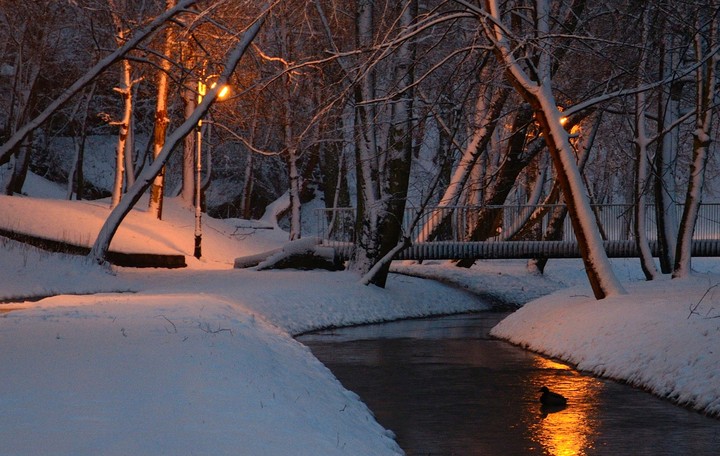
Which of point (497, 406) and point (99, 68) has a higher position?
point (99, 68)

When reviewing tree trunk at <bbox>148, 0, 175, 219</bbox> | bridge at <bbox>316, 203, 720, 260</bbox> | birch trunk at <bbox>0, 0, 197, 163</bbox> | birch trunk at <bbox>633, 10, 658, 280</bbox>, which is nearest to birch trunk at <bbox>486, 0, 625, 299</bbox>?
birch trunk at <bbox>633, 10, 658, 280</bbox>

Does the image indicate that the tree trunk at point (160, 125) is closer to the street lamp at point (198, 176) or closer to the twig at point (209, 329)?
the street lamp at point (198, 176)

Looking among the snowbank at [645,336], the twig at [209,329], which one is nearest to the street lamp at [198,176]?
the snowbank at [645,336]

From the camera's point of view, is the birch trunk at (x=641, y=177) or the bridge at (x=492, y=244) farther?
the bridge at (x=492, y=244)

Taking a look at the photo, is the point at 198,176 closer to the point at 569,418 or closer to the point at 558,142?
the point at 558,142

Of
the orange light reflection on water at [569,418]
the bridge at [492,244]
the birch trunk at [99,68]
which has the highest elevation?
the birch trunk at [99,68]

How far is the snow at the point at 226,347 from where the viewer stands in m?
7.88

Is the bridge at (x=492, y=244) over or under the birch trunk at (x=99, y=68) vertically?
under

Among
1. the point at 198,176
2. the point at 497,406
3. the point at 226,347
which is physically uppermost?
the point at 198,176

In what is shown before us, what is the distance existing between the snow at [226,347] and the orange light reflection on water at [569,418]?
78 cm

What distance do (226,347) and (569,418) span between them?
14.0 ft

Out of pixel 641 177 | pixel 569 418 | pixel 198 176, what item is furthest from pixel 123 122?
pixel 569 418

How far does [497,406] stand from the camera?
13156 millimetres

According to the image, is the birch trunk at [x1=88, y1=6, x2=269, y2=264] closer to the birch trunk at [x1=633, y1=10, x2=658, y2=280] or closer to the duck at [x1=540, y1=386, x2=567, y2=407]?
the birch trunk at [x1=633, y1=10, x2=658, y2=280]
